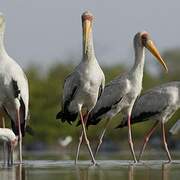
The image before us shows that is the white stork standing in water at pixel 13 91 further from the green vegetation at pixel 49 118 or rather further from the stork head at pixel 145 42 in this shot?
the green vegetation at pixel 49 118

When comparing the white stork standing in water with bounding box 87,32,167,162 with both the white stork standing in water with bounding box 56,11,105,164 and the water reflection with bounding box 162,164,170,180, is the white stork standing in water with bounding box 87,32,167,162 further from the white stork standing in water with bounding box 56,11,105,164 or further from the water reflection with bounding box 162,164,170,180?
the water reflection with bounding box 162,164,170,180

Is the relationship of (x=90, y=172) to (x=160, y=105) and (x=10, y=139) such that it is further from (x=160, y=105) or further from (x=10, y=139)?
(x=160, y=105)

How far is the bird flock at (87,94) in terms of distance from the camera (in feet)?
62.4

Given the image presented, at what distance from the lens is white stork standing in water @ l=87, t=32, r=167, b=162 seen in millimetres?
Result: 20438

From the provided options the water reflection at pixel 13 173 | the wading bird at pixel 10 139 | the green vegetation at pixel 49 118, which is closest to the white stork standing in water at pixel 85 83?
the wading bird at pixel 10 139

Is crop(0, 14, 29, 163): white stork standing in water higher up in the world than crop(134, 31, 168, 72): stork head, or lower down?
lower down

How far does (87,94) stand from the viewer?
768 inches

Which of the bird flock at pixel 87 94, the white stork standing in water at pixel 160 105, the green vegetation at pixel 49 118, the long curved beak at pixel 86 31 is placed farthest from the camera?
the green vegetation at pixel 49 118

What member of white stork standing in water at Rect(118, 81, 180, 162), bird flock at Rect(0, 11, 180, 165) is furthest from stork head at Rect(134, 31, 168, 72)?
white stork standing in water at Rect(118, 81, 180, 162)

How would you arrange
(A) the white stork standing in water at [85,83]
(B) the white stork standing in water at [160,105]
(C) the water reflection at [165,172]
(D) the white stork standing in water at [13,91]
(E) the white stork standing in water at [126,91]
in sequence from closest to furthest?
(C) the water reflection at [165,172] → (D) the white stork standing in water at [13,91] → (A) the white stork standing in water at [85,83] → (E) the white stork standing in water at [126,91] → (B) the white stork standing in water at [160,105]

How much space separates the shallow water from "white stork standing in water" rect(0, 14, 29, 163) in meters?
1.11

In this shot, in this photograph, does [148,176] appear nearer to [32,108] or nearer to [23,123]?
[23,123]

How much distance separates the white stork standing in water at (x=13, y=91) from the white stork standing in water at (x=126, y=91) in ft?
6.45

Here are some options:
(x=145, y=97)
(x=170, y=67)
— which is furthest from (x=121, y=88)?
(x=170, y=67)
